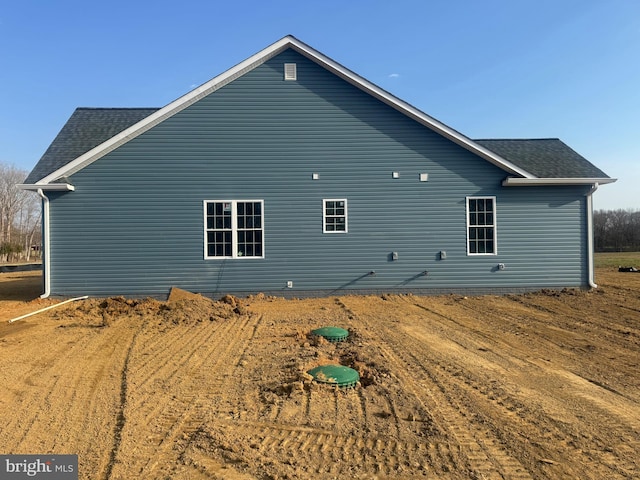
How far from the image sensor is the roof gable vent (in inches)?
516

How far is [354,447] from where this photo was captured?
3.75 metres

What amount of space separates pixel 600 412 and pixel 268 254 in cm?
975

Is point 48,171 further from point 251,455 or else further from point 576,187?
point 576,187

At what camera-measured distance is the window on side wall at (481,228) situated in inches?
529

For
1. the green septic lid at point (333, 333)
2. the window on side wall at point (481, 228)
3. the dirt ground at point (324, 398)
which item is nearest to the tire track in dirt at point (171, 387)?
the dirt ground at point (324, 398)

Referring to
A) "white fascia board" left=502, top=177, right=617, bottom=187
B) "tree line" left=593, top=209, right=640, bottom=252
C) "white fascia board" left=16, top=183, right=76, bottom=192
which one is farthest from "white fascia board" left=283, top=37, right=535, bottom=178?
"tree line" left=593, top=209, right=640, bottom=252

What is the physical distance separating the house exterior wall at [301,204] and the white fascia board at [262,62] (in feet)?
0.66

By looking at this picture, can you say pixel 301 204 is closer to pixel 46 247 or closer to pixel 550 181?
pixel 46 247

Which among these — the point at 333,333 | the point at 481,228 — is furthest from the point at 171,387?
the point at 481,228

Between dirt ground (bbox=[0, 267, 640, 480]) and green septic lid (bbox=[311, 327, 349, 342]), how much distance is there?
0.23m

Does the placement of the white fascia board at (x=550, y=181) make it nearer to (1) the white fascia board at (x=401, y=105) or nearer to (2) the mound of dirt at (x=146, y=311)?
(1) the white fascia board at (x=401, y=105)

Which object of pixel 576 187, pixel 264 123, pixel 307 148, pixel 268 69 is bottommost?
pixel 576 187

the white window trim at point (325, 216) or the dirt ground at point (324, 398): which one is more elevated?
the white window trim at point (325, 216)

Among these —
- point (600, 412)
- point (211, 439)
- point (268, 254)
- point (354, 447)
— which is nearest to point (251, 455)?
point (211, 439)
